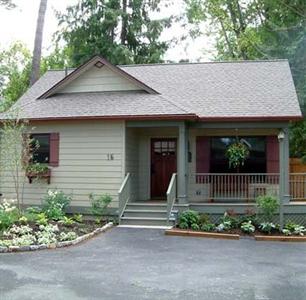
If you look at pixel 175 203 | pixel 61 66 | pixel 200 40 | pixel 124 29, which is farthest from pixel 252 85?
Result: pixel 61 66

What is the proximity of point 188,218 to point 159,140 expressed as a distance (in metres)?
4.01

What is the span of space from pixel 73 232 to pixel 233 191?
219 inches

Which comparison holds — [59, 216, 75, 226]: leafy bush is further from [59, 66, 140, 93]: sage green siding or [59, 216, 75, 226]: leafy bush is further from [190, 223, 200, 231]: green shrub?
[59, 66, 140, 93]: sage green siding

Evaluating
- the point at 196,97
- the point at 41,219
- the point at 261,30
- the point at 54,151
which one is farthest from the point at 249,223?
the point at 261,30

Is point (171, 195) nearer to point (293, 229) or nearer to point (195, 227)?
point (195, 227)

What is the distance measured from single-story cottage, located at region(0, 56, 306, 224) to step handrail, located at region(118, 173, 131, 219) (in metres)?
0.03

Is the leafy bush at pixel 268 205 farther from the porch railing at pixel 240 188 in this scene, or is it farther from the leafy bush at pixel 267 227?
the porch railing at pixel 240 188

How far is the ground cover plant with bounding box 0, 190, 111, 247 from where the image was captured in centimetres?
1017

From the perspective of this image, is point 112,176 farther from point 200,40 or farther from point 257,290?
point 200,40

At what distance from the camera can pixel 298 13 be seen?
73.6 ft

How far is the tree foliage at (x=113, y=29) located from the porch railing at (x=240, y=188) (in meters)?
14.6

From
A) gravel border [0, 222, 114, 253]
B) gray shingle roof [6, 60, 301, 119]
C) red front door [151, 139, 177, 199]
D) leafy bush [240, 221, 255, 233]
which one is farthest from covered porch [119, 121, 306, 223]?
gravel border [0, 222, 114, 253]

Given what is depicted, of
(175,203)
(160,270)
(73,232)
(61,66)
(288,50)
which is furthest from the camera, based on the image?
(61,66)

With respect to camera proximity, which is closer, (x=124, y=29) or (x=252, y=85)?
(x=252, y=85)
